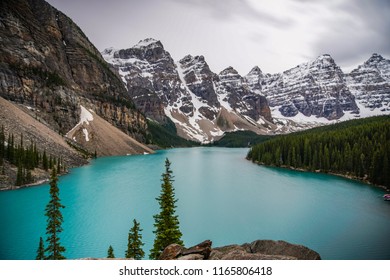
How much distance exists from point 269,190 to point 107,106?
74.8 metres

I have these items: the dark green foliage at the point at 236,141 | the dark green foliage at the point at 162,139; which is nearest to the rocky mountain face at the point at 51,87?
the dark green foliage at the point at 162,139

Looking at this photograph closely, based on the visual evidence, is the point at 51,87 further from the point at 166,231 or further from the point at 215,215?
the point at 166,231

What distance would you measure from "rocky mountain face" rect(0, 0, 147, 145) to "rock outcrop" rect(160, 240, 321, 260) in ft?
176

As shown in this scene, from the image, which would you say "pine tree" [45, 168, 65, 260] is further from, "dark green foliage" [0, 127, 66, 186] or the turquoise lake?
"dark green foliage" [0, 127, 66, 186]

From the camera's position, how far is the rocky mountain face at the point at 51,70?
204 feet

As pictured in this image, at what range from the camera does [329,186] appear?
105 ft

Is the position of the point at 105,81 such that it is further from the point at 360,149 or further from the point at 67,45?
the point at 360,149

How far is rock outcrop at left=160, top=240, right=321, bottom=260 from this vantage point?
195 inches

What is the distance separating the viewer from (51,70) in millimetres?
74312

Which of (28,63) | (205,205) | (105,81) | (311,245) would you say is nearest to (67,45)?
(105,81)

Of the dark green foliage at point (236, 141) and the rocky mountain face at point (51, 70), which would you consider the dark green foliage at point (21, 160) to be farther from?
the dark green foliage at point (236, 141)

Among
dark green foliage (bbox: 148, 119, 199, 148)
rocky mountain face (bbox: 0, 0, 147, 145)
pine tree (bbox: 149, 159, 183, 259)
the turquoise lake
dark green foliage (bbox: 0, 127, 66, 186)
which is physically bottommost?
the turquoise lake

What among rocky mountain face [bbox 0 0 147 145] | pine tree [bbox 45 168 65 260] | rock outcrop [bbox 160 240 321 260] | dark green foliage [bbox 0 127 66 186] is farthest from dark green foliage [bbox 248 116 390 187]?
rocky mountain face [bbox 0 0 147 145]

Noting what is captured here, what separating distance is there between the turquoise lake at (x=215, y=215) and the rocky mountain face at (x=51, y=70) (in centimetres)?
3895
